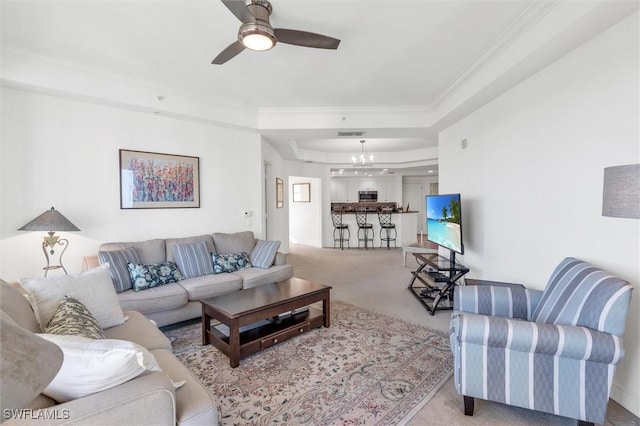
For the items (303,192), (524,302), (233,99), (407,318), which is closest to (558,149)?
(524,302)

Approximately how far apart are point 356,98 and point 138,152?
2842mm

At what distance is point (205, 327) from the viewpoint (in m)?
2.66

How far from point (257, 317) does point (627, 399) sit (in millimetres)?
2523

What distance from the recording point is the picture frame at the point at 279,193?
6.71 meters

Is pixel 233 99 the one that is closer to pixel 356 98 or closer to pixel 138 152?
pixel 138 152

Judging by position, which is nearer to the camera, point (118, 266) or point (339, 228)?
point (118, 266)

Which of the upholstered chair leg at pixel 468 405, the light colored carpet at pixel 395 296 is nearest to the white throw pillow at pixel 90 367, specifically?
the light colored carpet at pixel 395 296

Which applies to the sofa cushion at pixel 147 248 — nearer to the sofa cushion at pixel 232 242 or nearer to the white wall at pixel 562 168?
the sofa cushion at pixel 232 242

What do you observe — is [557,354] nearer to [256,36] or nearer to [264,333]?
[264,333]

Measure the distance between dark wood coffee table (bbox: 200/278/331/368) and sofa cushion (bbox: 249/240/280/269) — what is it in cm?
75

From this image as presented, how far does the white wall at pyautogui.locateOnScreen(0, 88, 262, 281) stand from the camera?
9.46 ft

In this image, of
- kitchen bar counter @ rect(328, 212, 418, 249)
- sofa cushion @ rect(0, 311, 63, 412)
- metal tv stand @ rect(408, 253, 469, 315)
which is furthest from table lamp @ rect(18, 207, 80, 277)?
kitchen bar counter @ rect(328, 212, 418, 249)

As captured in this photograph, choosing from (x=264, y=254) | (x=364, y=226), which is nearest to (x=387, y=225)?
(x=364, y=226)

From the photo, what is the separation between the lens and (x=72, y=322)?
4.87 ft
